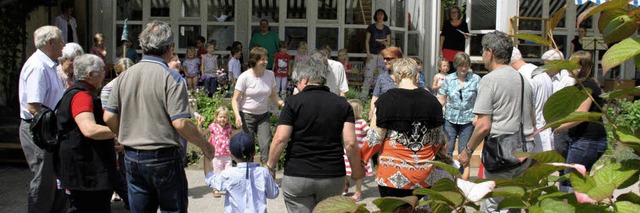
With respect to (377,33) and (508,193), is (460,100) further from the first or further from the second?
(508,193)

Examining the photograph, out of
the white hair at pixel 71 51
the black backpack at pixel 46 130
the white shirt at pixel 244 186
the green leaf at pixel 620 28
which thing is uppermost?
the green leaf at pixel 620 28

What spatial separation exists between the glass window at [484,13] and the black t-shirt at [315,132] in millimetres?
11637

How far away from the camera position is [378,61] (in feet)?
51.1

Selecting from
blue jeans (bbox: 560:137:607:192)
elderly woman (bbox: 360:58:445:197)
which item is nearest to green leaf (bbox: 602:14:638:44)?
elderly woman (bbox: 360:58:445:197)

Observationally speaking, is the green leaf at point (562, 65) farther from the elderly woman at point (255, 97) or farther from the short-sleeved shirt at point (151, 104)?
the elderly woman at point (255, 97)

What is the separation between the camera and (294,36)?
16734 mm

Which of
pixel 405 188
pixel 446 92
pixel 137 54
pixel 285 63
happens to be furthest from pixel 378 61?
pixel 405 188

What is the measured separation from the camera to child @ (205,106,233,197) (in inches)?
328

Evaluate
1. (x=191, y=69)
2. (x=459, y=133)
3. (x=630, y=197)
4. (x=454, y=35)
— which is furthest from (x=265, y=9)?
(x=630, y=197)

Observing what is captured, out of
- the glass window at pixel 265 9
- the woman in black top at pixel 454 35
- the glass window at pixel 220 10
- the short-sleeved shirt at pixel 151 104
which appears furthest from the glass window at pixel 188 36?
the short-sleeved shirt at pixel 151 104

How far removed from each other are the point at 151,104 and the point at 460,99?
199 inches

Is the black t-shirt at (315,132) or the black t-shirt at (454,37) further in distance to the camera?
the black t-shirt at (454,37)

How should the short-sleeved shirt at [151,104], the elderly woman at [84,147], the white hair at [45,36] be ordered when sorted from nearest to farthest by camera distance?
the short-sleeved shirt at [151,104], the elderly woman at [84,147], the white hair at [45,36]

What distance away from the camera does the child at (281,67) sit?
49.0ft
